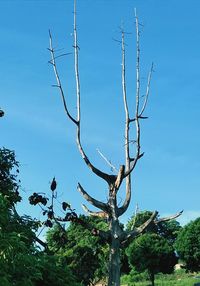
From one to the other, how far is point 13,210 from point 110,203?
3035 millimetres

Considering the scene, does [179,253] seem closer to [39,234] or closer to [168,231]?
[168,231]

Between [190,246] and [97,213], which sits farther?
[190,246]

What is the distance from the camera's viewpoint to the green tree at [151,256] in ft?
191

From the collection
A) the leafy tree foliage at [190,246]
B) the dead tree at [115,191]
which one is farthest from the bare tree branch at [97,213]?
the leafy tree foliage at [190,246]

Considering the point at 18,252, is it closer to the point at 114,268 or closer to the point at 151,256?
the point at 114,268

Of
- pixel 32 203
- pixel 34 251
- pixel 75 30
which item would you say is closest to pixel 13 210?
pixel 32 203

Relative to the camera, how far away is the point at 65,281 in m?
13.1

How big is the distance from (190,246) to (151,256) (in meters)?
5.24

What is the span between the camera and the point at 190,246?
5497 cm

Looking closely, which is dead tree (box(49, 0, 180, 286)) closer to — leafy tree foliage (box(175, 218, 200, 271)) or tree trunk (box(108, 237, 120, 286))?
tree trunk (box(108, 237, 120, 286))

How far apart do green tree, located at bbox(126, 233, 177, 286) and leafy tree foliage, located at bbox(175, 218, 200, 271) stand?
271 centimetres

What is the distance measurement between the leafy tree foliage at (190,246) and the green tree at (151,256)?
Result: 271cm

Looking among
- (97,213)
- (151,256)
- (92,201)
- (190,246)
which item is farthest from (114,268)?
(151,256)

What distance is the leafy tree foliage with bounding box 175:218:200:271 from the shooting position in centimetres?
5483
